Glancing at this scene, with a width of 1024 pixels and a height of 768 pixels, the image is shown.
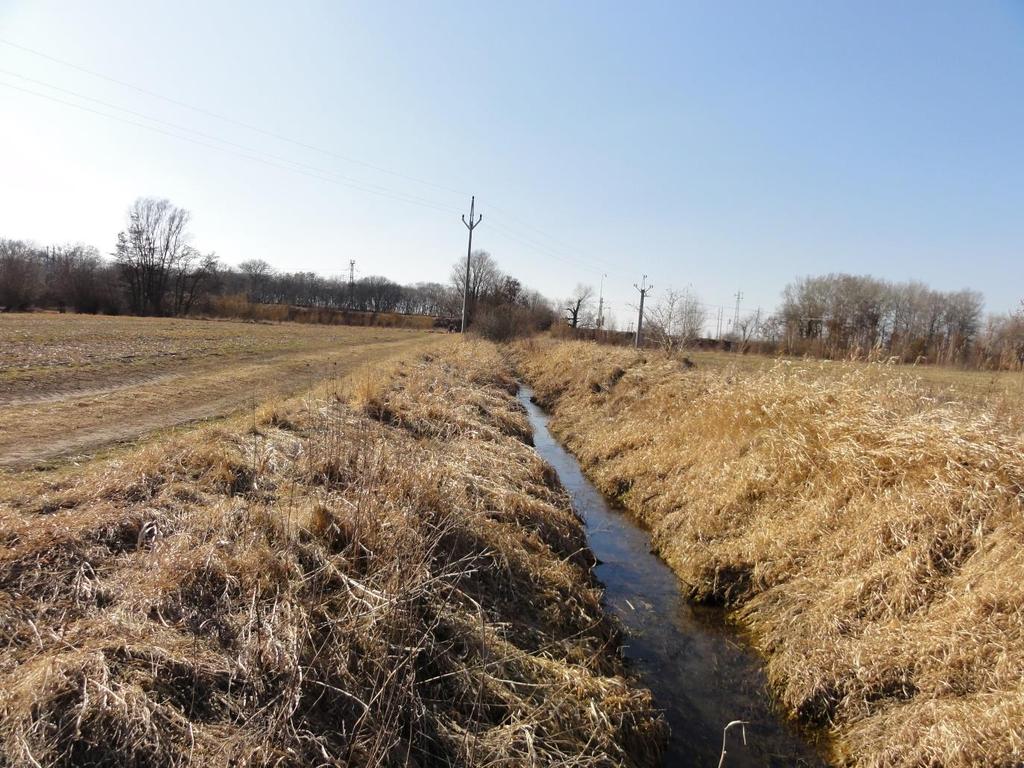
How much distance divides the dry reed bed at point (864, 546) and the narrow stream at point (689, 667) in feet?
0.82

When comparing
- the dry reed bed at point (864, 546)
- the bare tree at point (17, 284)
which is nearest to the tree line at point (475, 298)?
the bare tree at point (17, 284)

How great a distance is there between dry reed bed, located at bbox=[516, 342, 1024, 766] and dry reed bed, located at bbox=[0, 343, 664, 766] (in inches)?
69.0

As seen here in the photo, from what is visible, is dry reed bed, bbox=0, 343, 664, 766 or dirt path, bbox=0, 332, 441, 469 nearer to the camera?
dry reed bed, bbox=0, 343, 664, 766

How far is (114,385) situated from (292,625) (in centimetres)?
1206

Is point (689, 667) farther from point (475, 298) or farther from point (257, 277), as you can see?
point (257, 277)

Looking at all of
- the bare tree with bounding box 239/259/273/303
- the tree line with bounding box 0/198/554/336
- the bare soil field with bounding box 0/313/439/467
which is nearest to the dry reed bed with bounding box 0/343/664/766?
the bare soil field with bounding box 0/313/439/467

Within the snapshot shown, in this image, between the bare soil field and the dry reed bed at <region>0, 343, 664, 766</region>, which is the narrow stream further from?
the bare soil field

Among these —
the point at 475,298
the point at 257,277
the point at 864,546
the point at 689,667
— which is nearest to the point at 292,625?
the point at 689,667

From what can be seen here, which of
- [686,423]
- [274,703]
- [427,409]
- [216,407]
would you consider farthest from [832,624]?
[216,407]

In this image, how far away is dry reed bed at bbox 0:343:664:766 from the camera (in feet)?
9.50

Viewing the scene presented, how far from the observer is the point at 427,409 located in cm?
1119

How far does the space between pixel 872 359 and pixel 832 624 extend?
616 cm

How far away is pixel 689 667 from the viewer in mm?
5484

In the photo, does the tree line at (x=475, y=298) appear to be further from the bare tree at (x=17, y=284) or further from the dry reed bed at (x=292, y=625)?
the dry reed bed at (x=292, y=625)
